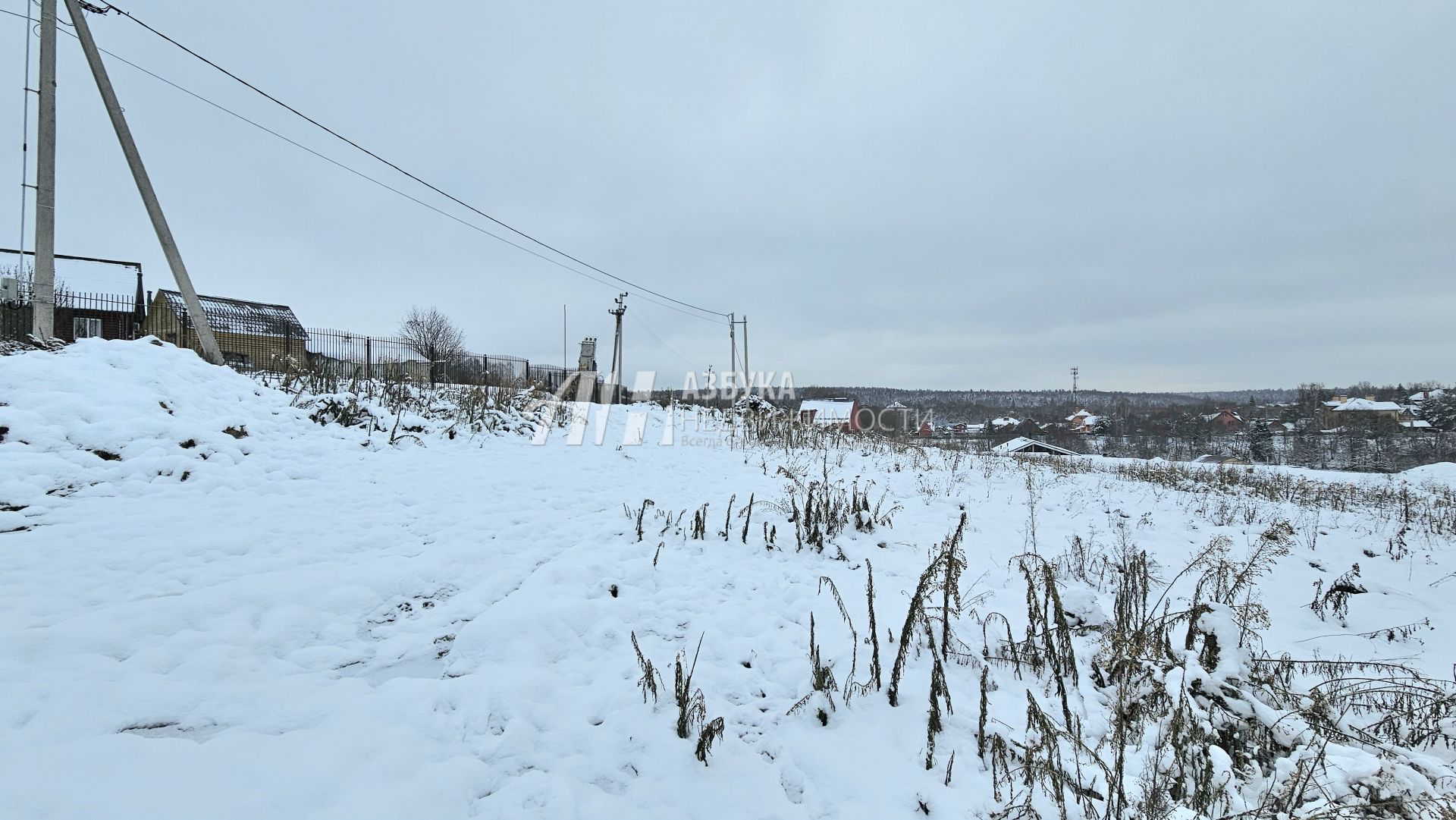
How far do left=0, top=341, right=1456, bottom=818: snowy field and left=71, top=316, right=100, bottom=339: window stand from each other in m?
20.5

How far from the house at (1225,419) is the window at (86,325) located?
90.3 m

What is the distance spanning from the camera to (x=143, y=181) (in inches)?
356

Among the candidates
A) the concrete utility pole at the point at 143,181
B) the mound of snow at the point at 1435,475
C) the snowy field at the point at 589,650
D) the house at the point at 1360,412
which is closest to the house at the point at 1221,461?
the mound of snow at the point at 1435,475

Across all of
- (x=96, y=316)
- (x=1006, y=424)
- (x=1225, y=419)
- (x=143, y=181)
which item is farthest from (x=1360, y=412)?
(x=96, y=316)

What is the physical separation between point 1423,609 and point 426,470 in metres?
10.3

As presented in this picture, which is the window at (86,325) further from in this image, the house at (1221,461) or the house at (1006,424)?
the house at (1006,424)

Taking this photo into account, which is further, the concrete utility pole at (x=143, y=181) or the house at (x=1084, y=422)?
the house at (x=1084, y=422)

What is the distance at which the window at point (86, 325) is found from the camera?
19.2 meters

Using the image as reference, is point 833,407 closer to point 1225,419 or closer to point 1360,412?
point 1225,419

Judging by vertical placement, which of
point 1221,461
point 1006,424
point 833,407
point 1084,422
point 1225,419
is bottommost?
point 1221,461

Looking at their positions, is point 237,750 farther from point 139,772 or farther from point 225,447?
point 225,447

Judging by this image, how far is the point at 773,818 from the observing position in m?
1.93

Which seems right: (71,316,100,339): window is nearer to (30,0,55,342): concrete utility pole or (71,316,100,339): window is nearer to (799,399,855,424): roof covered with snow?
(30,0,55,342): concrete utility pole

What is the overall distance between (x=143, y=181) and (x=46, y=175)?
1065 mm
